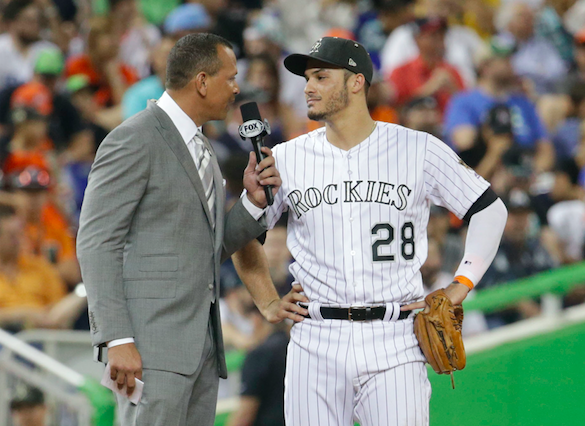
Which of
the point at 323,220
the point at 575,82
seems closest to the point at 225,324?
the point at 323,220

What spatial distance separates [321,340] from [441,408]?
1781mm

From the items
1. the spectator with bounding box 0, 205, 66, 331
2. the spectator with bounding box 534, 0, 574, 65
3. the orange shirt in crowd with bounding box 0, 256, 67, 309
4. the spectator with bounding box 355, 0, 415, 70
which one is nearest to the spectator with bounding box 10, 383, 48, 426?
the spectator with bounding box 0, 205, 66, 331

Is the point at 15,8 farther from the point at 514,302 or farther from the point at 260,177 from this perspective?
the point at 260,177

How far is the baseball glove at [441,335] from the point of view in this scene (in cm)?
367

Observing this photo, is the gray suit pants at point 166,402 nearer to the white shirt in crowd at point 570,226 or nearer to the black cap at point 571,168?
the white shirt in crowd at point 570,226

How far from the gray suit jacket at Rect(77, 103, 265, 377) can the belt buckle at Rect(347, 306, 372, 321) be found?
574mm

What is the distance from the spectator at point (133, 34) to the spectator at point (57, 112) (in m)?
0.84

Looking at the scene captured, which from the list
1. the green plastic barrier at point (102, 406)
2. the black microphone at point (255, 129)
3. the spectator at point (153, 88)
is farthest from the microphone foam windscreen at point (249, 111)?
the spectator at point (153, 88)

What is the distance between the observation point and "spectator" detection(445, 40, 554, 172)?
803 cm

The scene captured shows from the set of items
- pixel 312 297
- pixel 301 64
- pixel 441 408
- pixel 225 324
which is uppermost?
pixel 301 64

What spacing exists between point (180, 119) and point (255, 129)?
0.33 meters

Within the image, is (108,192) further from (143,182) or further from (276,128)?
(276,128)

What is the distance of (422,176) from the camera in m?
3.85

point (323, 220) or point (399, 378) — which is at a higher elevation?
point (323, 220)
